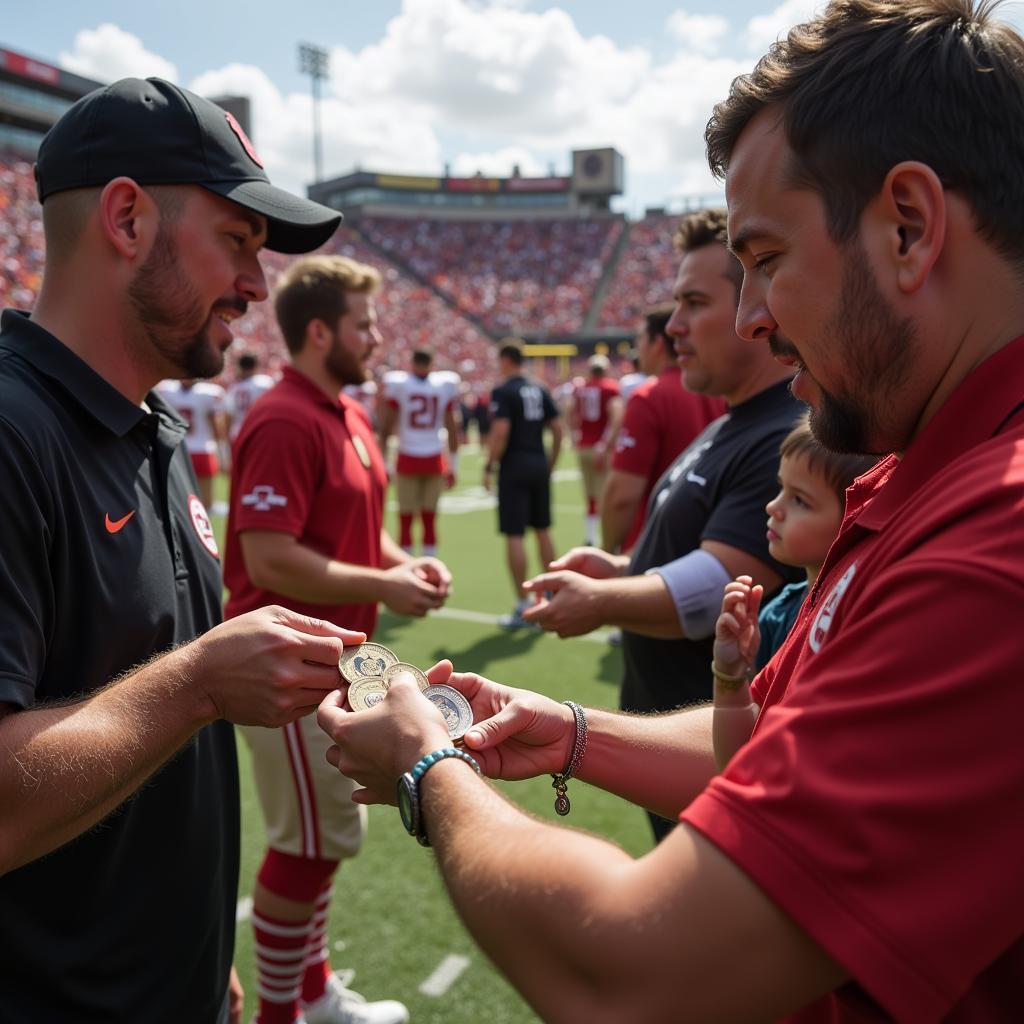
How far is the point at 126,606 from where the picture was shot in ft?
6.10

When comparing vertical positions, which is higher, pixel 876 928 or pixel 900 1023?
pixel 876 928

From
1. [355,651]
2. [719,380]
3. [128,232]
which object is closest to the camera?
[355,651]

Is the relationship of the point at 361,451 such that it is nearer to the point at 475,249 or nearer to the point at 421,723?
the point at 421,723

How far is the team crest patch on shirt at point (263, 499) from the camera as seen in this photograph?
3.35 metres

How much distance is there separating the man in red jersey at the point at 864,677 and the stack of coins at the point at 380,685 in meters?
0.22

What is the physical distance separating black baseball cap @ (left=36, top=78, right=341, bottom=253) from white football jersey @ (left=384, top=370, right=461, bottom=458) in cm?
780

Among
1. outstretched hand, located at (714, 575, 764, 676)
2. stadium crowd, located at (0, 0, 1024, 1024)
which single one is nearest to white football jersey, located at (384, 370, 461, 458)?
stadium crowd, located at (0, 0, 1024, 1024)

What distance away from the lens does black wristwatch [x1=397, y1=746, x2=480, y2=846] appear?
123cm

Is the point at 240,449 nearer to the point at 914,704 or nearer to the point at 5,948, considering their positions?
the point at 5,948

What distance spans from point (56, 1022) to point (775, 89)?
2205 millimetres

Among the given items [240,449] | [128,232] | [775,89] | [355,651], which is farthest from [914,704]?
[240,449]

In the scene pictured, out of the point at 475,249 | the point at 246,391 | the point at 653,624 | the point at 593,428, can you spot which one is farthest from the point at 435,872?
the point at 475,249

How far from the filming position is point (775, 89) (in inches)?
48.9

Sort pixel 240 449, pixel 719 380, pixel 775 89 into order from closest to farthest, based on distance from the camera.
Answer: pixel 775 89
pixel 719 380
pixel 240 449
